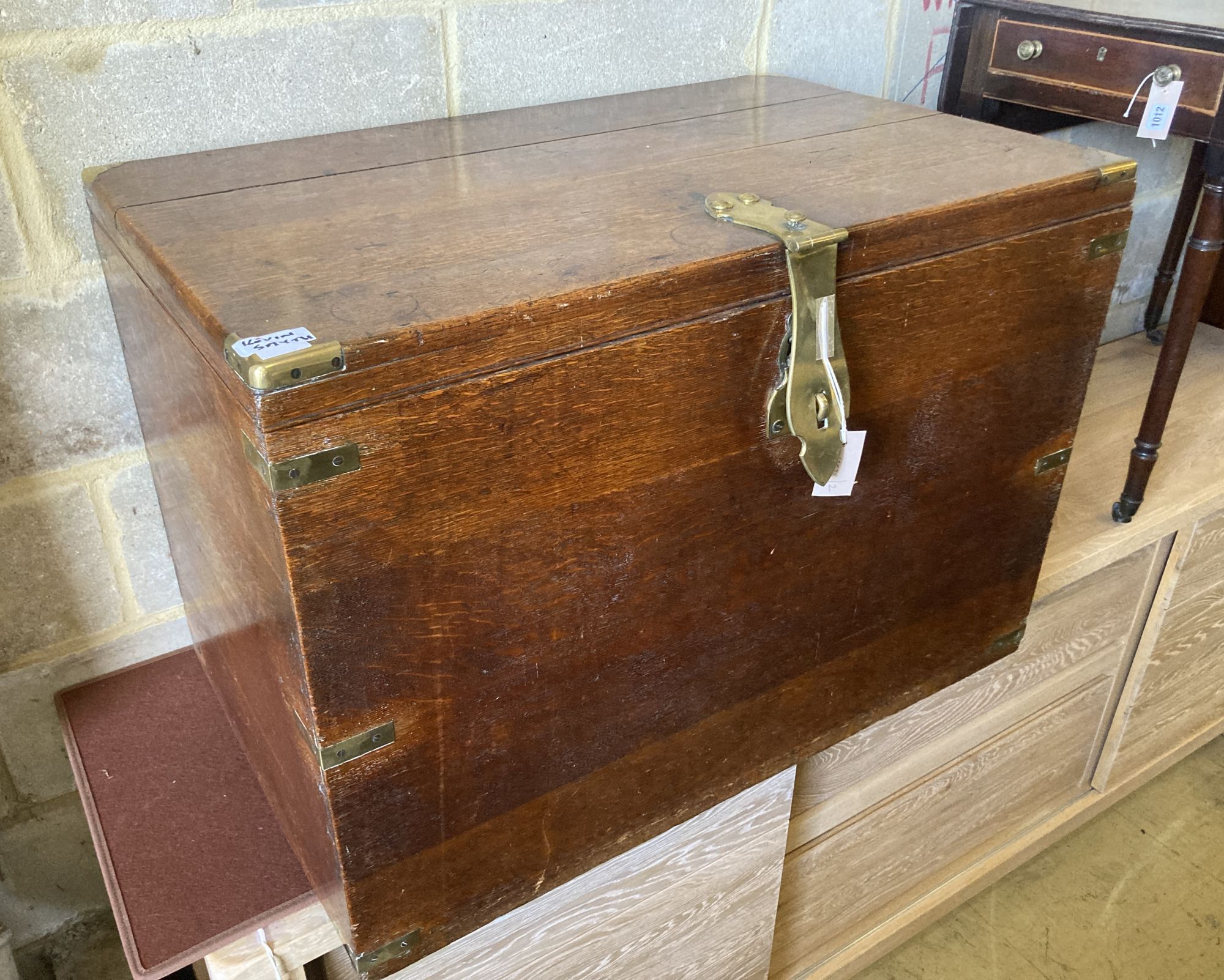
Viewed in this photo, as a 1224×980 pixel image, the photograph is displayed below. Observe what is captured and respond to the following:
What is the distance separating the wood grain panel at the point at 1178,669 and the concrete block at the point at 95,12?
129 centimetres

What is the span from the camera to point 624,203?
0.78 metres

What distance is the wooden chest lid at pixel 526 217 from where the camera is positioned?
61 cm

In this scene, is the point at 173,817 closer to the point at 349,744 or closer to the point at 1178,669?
the point at 349,744

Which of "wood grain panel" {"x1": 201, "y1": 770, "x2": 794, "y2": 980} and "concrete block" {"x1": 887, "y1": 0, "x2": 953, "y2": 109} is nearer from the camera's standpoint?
"wood grain panel" {"x1": 201, "y1": 770, "x2": 794, "y2": 980}

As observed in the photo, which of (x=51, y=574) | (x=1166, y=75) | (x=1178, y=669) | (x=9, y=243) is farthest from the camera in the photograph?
(x=1178, y=669)

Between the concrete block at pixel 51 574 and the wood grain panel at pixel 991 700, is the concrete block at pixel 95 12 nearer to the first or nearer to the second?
the concrete block at pixel 51 574

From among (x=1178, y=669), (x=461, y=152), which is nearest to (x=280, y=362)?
(x=461, y=152)

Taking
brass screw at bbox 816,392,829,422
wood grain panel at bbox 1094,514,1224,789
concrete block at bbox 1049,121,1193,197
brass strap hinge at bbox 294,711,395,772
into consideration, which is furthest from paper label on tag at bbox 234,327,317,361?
concrete block at bbox 1049,121,1193,197

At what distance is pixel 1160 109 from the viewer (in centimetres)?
111

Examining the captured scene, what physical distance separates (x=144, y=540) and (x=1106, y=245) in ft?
3.03

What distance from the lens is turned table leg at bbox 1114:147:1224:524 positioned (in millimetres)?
1113

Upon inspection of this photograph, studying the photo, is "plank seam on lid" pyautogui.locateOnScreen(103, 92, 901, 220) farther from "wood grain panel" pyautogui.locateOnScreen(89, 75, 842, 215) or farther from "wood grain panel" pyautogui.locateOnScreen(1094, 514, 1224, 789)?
"wood grain panel" pyautogui.locateOnScreen(1094, 514, 1224, 789)

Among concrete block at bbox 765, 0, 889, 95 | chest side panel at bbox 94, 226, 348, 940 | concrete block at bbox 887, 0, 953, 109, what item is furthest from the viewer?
concrete block at bbox 887, 0, 953, 109

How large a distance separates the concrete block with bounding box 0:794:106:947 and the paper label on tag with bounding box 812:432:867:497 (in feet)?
2.80
